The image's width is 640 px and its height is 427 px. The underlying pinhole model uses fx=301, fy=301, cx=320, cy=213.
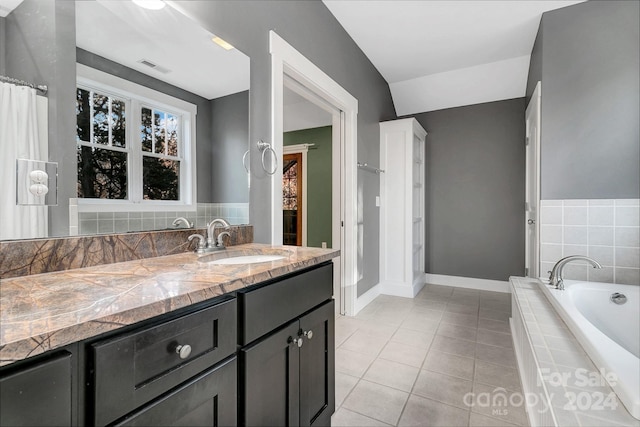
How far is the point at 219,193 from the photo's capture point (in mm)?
1484

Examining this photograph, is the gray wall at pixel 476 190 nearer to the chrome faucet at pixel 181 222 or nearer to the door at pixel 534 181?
the door at pixel 534 181

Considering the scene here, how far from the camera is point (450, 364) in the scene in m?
1.98

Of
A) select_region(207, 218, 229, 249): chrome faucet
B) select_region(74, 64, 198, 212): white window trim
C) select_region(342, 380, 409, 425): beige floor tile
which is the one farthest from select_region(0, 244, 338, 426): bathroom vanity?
select_region(342, 380, 409, 425): beige floor tile

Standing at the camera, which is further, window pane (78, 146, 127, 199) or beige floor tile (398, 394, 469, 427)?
beige floor tile (398, 394, 469, 427)

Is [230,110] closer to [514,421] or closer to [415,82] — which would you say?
[514,421]

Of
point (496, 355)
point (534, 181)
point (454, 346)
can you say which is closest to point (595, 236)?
point (534, 181)

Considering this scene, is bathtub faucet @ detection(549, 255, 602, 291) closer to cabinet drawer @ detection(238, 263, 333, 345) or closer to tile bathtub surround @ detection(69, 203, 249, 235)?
cabinet drawer @ detection(238, 263, 333, 345)

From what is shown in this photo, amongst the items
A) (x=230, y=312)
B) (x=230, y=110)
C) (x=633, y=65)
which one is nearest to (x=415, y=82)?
(x=633, y=65)

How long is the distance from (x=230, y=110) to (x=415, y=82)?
2975mm

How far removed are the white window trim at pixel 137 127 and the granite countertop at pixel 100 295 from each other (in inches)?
8.3

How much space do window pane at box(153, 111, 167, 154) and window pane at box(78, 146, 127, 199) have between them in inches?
6.2

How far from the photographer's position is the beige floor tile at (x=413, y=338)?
2.27 meters

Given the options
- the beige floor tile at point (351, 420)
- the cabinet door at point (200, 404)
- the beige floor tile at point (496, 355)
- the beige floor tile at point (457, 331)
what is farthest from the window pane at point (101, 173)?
the beige floor tile at point (457, 331)

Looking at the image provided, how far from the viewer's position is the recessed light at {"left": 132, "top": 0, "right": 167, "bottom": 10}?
1.13 meters
